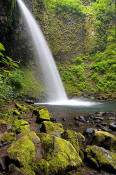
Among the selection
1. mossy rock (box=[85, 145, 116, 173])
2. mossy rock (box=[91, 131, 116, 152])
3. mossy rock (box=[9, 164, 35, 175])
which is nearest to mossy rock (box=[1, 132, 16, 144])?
mossy rock (box=[9, 164, 35, 175])

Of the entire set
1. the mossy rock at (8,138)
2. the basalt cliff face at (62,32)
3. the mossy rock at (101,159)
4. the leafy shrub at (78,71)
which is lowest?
the mossy rock at (101,159)

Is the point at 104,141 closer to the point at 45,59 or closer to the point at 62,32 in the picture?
the point at 45,59

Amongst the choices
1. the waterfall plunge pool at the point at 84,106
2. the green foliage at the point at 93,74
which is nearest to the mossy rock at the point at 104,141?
the waterfall plunge pool at the point at 84,106

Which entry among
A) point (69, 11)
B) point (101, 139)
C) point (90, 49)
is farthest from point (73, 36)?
point (101, 139)

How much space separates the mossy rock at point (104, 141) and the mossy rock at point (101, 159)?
363mm

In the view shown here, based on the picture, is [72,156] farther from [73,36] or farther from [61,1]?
[61,1]

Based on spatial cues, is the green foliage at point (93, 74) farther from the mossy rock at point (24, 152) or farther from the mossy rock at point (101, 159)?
the mossy rock at point (24, 152)

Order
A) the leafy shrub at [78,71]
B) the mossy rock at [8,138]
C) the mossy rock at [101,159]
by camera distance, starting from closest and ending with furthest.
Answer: the mossy rock at [101,159]
the mossy rock at [8,138]
the leafy shrub at [78,71]

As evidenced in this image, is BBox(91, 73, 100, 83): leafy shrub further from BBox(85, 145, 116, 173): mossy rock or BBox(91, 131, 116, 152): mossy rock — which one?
BBox(85, 145, 116, 173): mossy rock

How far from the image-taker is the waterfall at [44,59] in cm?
1369

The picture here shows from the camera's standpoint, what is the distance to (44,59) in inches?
629

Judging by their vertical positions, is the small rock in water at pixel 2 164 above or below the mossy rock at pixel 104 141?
below

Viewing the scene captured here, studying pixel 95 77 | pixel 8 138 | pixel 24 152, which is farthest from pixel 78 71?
pixel 24 152

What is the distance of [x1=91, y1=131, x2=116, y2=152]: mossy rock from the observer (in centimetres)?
270
